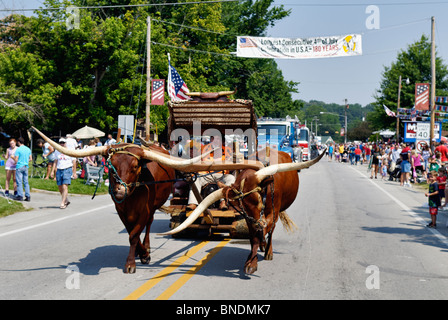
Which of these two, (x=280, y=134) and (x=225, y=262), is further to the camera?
(x=280, y=134)

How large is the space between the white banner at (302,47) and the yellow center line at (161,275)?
15950 millimetres

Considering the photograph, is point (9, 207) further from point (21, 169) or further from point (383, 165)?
point (383, 165)

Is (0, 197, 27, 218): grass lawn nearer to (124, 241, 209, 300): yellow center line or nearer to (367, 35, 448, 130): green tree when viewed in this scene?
(124, 241, 209, 300): yellow center line

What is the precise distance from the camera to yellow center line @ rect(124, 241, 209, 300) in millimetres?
5945

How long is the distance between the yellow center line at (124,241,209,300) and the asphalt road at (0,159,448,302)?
0.02m

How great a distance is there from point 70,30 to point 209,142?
23773 mm

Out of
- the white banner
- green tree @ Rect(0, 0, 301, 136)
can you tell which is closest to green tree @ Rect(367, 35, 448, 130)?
green tree @ Rect(0, 0, 301, 136)

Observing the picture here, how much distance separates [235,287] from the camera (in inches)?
249

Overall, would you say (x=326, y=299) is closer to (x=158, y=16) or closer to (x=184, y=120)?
(x=184, y=120)

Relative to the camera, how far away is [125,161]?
6.80m

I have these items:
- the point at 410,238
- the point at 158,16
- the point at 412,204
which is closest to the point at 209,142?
the point at 410,238

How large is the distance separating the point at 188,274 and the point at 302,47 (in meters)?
18.4

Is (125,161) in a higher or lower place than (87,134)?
lower

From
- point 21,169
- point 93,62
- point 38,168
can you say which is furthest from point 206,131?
point 93,62
